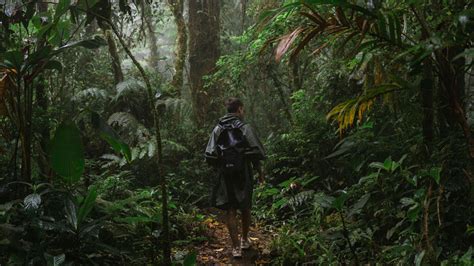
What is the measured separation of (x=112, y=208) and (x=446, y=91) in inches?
118

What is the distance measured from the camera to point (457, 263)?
2.81m

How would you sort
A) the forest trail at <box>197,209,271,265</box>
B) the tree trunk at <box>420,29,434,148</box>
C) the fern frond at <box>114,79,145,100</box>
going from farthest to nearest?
the fern frond at <box>114,79,145,100</box>, the forest trail at <box>197,209,271,265</box>, the tree trunk at <box>420,29,434,148</box>

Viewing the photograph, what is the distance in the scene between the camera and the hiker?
4.93 metres

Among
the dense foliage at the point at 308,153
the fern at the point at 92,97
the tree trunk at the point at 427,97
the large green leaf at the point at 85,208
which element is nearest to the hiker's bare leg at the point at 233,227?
the dense foliage at the point at 308,153

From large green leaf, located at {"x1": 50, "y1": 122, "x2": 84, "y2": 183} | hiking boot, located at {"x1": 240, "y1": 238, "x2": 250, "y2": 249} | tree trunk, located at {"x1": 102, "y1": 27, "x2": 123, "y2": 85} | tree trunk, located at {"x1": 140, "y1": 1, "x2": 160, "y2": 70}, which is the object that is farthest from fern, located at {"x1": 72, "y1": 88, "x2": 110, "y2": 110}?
large green leaf, located at {"x1": 50, "y1": 122, "x2": 84, "y2": 183}

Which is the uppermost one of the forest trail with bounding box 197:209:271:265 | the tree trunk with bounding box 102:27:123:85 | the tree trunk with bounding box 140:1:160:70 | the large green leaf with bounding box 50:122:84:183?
the tree trunk with bounding box 140:1:160:70

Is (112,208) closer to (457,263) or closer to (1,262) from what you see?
(1,262)

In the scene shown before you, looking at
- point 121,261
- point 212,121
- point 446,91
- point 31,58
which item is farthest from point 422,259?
point 212,121

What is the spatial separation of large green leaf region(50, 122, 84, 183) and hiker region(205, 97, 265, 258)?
5.73 ft

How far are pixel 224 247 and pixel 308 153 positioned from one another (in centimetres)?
205

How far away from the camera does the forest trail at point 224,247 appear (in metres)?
4.89

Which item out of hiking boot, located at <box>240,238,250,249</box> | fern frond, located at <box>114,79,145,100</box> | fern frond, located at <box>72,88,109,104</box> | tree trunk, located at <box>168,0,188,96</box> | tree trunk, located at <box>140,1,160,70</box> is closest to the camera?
hiking boot, located at <box>240,238,250,249</box>

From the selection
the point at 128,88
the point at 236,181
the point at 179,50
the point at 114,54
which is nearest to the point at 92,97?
the point at 128,88

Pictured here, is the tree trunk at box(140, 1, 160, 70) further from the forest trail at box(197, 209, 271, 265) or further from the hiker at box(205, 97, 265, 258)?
the forest trail at box(197, 209, 271, 265)
